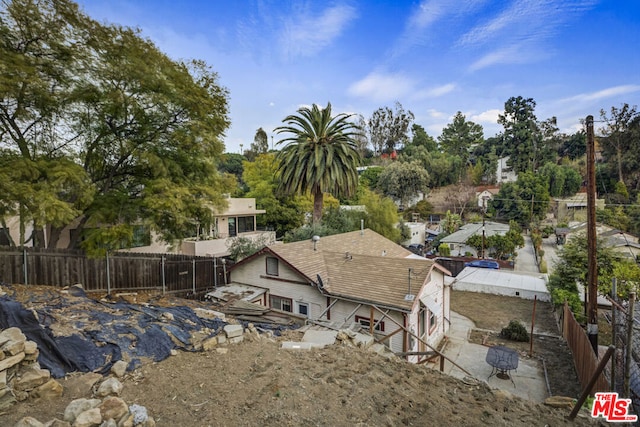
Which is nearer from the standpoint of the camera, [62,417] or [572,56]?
[62,417]

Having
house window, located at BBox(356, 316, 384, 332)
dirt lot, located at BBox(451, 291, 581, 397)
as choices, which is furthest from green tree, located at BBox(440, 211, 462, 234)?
house window, located at BBox(356, 316, 384, 332)

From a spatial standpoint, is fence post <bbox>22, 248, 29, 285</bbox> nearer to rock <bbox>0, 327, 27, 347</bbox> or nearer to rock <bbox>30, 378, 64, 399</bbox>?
rock <bbox>0, 327, 27, 347</bbox>

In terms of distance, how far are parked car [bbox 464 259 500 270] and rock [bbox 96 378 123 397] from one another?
97.4 feet

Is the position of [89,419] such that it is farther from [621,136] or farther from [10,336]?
[621,136]

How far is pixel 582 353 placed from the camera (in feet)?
36.5

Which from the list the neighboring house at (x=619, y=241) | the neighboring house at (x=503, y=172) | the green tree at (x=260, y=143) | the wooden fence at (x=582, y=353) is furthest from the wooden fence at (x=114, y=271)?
the neighboring house at (x=503, y=172)

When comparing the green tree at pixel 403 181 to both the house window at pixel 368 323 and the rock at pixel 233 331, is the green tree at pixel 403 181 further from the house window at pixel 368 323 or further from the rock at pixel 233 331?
the rock at pixel 233 331

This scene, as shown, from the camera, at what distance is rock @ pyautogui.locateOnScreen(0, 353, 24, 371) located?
4.67 metres

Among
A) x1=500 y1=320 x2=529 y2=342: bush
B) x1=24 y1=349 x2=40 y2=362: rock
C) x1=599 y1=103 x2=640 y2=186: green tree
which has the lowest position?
x1=500 y1=320 x2=529 y2=342: bush

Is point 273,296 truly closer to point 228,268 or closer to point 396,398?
point 228,268

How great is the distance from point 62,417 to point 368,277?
1160 centimetres

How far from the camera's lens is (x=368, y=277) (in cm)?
1445

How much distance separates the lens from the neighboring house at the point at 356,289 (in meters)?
12.7

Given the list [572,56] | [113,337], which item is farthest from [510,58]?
[113,337]
